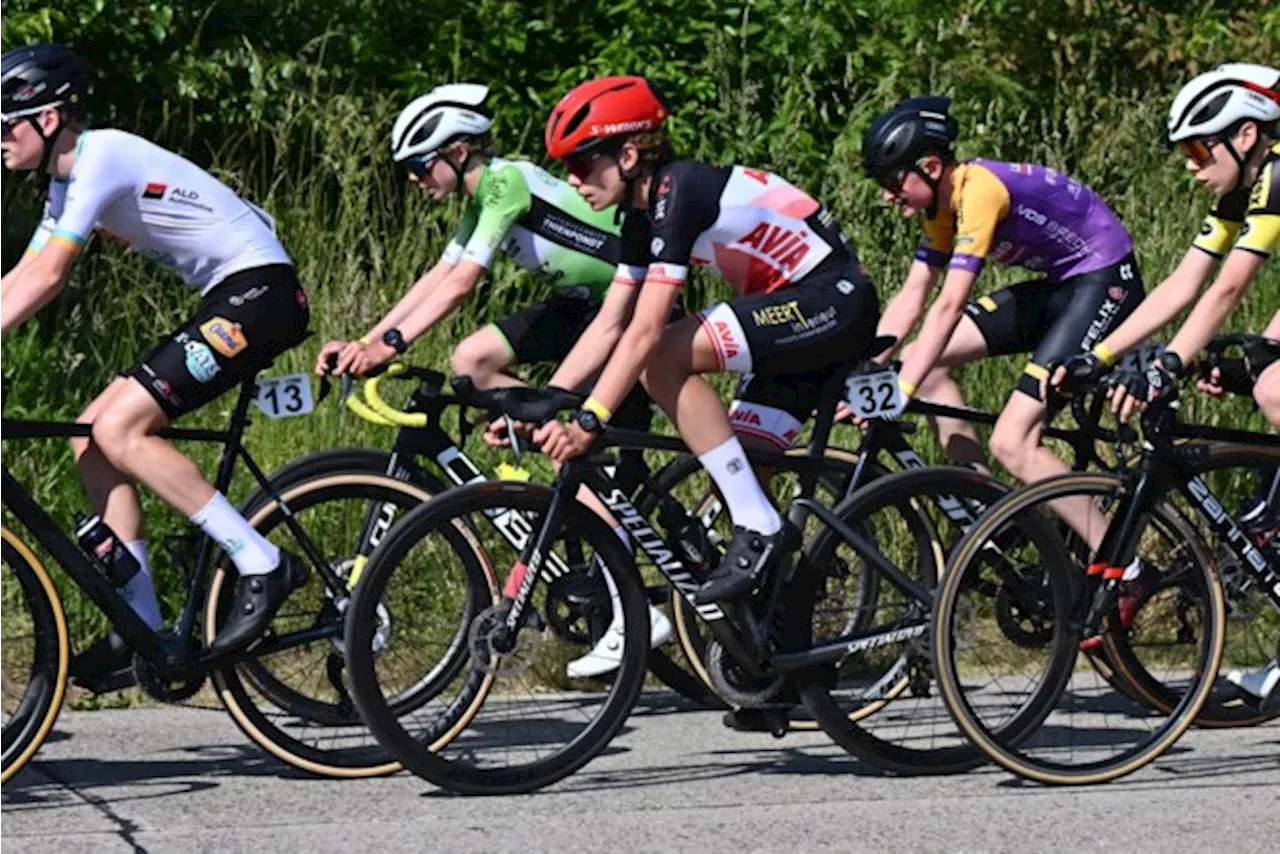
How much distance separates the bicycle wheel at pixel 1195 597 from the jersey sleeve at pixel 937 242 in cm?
133

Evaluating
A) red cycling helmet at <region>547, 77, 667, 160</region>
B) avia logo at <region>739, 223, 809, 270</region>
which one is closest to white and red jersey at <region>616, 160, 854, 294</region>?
avia logo at <region>739, 223, 809, 270</region>

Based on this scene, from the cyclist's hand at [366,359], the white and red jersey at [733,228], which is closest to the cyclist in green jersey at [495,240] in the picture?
the cyclist's hand at [366,359]

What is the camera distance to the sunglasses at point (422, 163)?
914 cm

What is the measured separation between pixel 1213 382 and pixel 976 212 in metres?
0.93

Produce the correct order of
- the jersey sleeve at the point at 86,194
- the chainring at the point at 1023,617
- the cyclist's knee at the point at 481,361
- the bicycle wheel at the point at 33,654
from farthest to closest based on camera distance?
the cyclist's knee at the point at 481,361 → the chainring at the point at 1023,617 → the jersey sleeve at the point at 86,194 → the bicycle wheel at the point at 33,654

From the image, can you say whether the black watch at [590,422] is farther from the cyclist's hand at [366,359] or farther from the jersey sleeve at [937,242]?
the jersey sleeve at [937,242]

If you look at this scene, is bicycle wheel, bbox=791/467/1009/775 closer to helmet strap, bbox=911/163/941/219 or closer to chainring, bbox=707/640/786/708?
chainring, bbox=707/640/786/708

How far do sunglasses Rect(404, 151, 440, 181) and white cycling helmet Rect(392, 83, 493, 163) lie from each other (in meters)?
0.01

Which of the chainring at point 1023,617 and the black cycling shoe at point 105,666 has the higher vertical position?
the chainring at point 1023,617

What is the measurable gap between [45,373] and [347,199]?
4.94 ft

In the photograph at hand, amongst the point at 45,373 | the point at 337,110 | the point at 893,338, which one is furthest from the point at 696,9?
the point at 893,338

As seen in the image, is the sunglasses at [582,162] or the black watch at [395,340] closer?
the sunglasses at [582,162]

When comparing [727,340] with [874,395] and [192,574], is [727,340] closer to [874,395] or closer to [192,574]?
[874,395]

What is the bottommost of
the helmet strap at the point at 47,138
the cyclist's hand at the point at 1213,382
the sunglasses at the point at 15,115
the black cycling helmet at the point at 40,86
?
the cyclist's hand at the point at 1213,382
